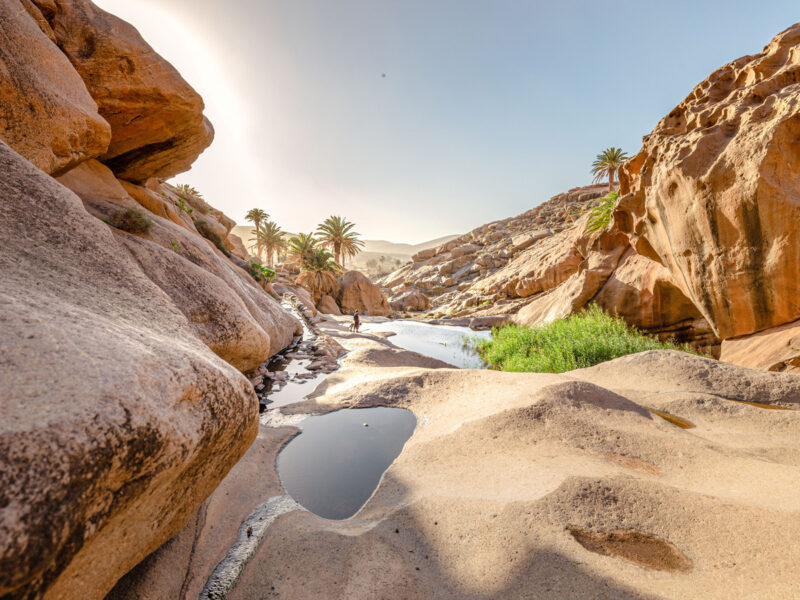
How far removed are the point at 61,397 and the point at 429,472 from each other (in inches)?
144

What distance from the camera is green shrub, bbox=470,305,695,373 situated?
9.57m

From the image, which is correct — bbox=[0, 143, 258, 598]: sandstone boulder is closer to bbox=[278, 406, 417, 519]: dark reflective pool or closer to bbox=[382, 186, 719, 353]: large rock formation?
bbox=[278, 406, 417, 519]: dark reflective pool

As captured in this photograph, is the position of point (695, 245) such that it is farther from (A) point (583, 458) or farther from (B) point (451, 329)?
(B) point (451, 329)

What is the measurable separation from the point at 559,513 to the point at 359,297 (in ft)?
97.0

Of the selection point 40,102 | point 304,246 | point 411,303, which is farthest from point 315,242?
point 40,102

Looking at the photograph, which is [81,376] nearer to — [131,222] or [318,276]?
[131,222]

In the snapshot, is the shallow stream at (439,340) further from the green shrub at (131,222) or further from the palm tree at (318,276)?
the green shrub at (131,222)

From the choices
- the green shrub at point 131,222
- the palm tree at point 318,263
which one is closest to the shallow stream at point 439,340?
the palm tree at point 318,263

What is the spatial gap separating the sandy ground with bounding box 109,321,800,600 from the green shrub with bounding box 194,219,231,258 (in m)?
12.5

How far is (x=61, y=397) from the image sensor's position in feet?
4.79

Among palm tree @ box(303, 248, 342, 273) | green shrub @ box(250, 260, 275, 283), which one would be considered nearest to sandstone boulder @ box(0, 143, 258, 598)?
green shrub @ box(250, 260, 275, 283)

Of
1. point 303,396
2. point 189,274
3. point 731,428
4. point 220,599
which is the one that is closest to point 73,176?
point 189,274

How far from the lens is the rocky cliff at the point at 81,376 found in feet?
4.11

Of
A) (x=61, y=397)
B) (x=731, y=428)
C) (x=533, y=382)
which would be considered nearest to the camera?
(x=61, y=397)
